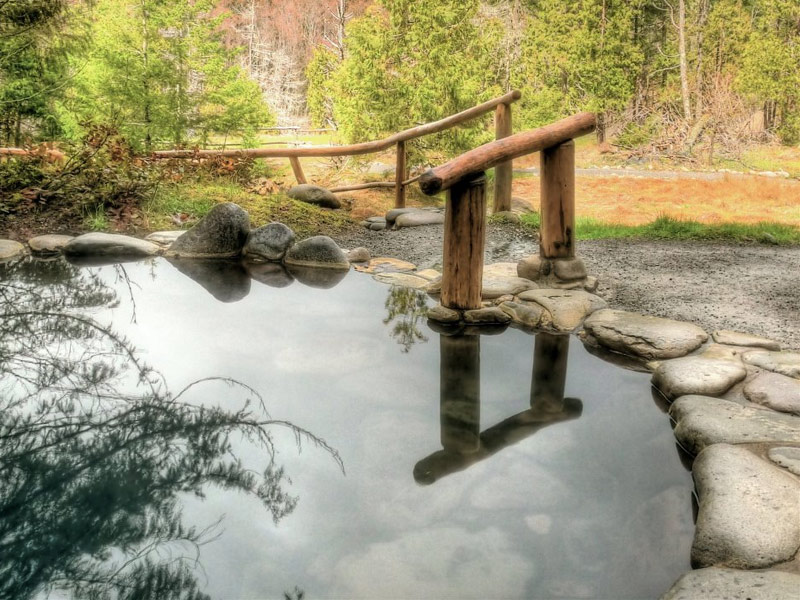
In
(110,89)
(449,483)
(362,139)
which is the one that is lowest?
(449,483)

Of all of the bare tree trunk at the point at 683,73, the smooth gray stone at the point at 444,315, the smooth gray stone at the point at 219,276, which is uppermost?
the bare tree trunk at the point at 683,73

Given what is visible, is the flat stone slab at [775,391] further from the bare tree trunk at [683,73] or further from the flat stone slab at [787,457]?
the bare tree trunk at [683,73]

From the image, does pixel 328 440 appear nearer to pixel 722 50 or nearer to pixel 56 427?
pixel 56 427

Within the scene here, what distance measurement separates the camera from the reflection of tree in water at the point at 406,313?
4.45 metres

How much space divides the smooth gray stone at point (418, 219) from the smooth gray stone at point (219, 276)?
250cm

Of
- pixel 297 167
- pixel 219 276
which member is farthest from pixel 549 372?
pixel 297 167

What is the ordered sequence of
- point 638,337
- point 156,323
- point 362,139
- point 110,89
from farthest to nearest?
point 362,139 → point 110,89 → point 156,323 → point 638,337

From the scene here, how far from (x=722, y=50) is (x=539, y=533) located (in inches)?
690

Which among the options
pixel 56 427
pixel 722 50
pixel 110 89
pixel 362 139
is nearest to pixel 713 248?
pixel 56 427

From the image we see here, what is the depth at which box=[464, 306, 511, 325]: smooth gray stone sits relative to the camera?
466cm

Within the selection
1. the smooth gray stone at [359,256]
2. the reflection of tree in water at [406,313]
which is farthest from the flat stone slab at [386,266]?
the reflection of tree in water at [406,313]

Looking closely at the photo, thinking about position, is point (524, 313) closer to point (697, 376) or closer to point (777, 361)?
point (697, 376)

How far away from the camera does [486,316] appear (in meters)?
4.66

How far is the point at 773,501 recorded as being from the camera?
240cm
